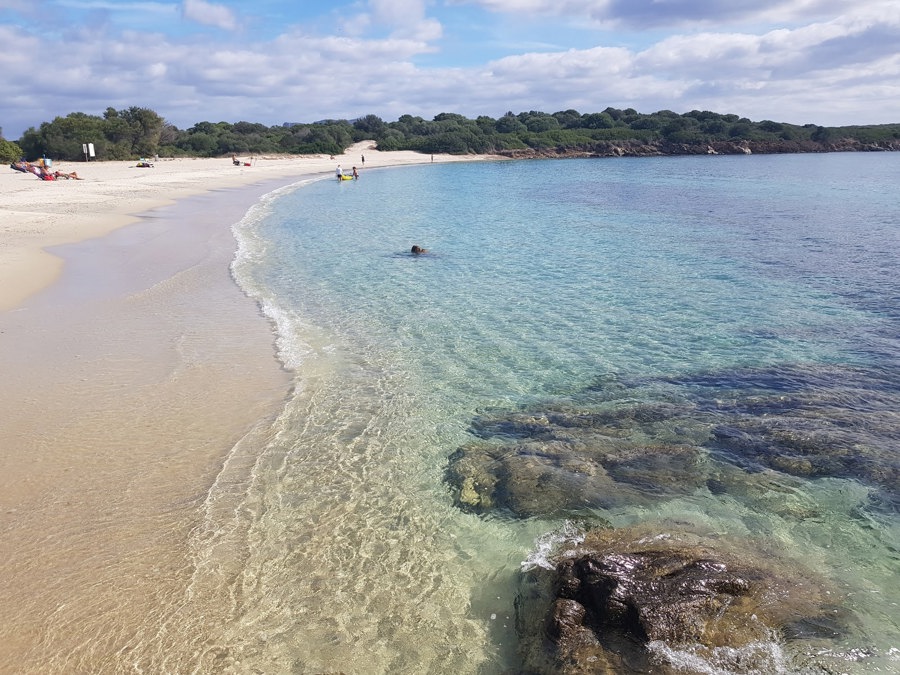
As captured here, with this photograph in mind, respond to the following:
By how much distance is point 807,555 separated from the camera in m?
5.32

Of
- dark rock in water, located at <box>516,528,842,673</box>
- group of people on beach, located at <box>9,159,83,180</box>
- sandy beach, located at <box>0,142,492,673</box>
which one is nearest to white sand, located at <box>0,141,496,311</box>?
sandy beach, located at <box>0,142,492,673</box>

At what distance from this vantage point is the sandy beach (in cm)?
466

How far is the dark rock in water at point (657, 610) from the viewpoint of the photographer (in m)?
4.07

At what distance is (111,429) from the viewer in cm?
763

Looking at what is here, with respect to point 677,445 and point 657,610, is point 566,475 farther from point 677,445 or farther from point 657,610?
point 657,610

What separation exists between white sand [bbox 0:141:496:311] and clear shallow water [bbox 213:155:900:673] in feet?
19.5

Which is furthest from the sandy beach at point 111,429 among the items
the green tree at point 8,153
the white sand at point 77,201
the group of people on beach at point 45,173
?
the green tree at point 8,153

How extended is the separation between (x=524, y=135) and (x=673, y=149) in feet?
100

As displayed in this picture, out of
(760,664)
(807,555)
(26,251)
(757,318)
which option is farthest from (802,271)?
(26,251)

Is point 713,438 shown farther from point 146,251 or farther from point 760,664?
point 146,251

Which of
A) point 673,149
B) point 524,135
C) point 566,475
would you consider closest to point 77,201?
point 566,475

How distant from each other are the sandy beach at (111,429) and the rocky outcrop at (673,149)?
344ft

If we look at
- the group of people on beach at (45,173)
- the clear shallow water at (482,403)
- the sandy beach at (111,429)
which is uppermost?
the group of people on beach at (45,173)

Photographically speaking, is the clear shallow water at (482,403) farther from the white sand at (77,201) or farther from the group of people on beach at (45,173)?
the group of people on beach at (45,173)
